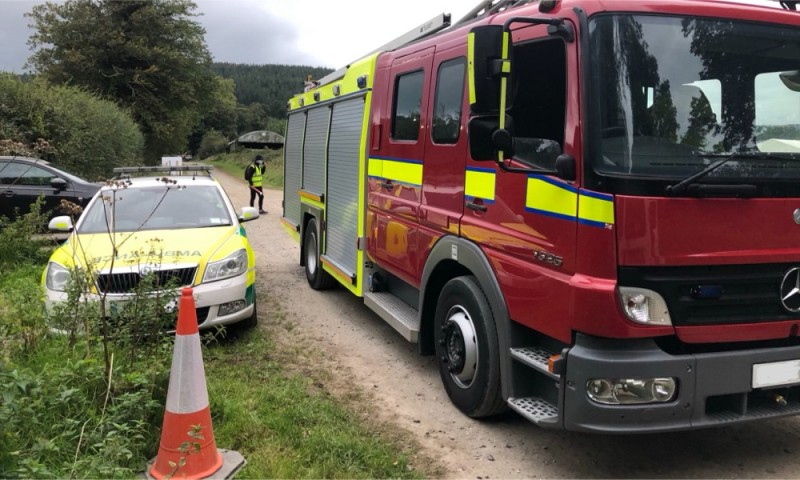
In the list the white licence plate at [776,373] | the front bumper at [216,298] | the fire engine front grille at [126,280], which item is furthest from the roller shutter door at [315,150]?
the white licence plate at [776,373]

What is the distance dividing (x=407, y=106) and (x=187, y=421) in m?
3.21

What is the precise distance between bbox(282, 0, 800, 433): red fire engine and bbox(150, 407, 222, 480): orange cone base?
173cm

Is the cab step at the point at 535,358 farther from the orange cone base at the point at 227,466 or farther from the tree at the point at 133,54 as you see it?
the tree at the point at 133,54

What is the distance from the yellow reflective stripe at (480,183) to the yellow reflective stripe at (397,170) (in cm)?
82

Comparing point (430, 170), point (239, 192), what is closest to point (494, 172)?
point (430, 170)

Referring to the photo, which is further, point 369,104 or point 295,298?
point 295,298

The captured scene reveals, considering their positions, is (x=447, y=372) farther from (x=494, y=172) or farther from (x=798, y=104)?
(x=798, y=104)

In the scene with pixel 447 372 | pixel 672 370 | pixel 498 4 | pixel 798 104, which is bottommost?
pixel 447 372

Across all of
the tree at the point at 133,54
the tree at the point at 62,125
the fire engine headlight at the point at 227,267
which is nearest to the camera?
the fire engine headlight at the point at 227,267

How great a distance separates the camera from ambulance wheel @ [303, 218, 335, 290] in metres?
7.98

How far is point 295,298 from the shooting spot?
777 centimetres

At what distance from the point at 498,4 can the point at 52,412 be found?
13.4 feet

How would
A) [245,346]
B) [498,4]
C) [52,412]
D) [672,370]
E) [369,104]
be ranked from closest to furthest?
[672,370], [52,412], [498,4], [245,346], [369,104]

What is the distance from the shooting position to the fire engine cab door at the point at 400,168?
5.00 m
